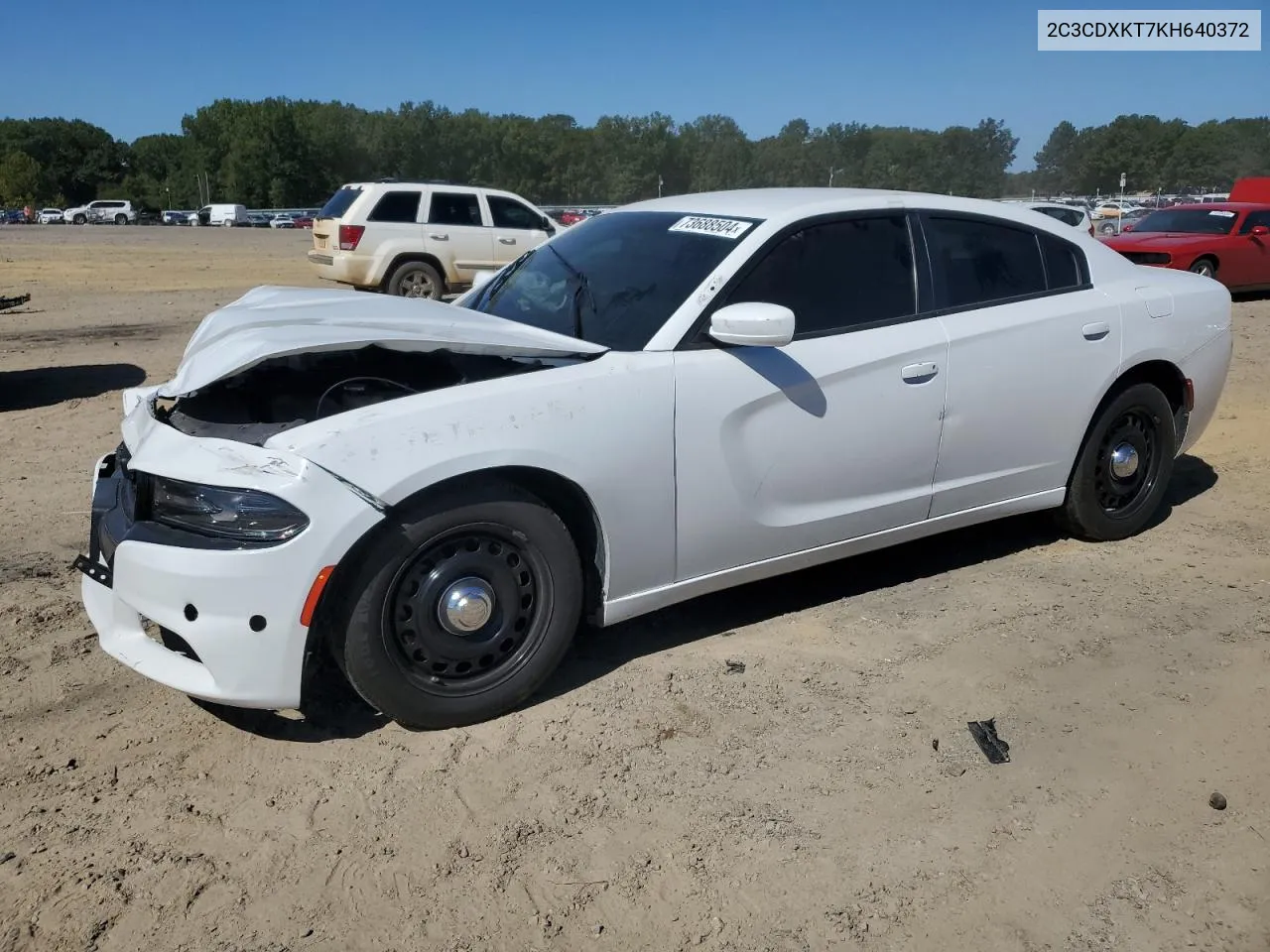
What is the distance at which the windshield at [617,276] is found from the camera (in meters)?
3.91

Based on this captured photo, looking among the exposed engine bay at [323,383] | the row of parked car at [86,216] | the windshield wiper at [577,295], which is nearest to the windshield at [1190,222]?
the windshield wiper at [577,295]

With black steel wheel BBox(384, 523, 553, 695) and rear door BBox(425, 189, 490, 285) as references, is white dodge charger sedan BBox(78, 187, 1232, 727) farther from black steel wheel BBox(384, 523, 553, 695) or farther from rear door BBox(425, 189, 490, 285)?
rear door BBox(425, 189, 490, 285)

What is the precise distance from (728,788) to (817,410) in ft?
4.74

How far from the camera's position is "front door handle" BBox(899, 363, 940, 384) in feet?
13.7

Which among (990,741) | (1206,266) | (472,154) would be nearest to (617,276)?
(990,741)

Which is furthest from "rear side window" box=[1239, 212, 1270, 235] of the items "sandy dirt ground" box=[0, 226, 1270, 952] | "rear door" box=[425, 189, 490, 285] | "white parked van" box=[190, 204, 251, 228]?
"white parked van" box=[190, 204, 251, 228]

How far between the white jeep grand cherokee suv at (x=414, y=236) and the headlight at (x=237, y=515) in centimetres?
1187

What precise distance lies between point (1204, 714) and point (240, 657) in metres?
3.11

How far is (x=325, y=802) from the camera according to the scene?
307 centimetres

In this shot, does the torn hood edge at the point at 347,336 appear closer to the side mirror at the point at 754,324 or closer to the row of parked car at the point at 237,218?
the side mirror at the point at 754,324

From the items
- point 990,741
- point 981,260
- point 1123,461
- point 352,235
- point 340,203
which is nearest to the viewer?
point 990,741

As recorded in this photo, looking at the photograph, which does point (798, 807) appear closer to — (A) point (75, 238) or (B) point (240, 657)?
(B) point (240, 657)

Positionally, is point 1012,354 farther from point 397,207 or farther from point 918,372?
point 397,207

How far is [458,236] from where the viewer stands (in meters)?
15.1
